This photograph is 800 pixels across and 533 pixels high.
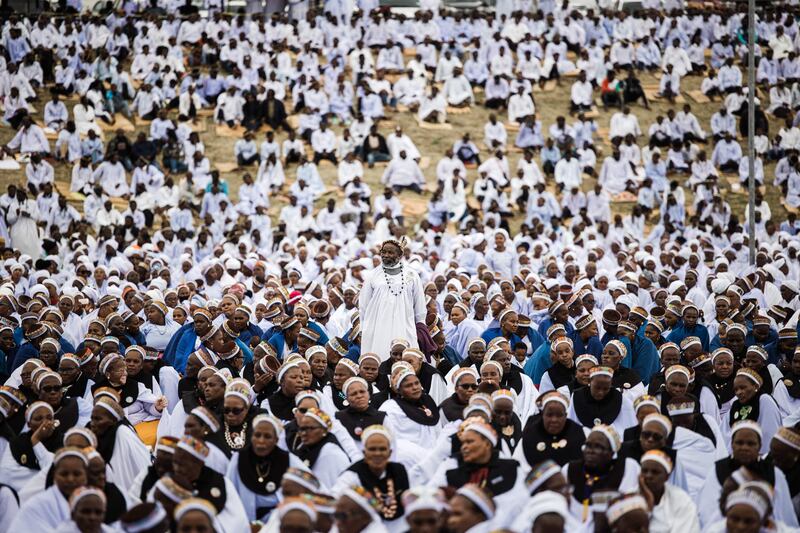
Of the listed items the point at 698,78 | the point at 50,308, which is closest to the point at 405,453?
the point at 50,308

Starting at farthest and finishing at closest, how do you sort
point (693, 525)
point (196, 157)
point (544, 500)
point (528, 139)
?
1. point (528, 139)
2. point (196, 157)
3. point (693, 525)
4. point (544, 500)

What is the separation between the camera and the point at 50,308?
1020 cm

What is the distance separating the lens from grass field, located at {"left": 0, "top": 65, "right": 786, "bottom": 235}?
20547 millimetres

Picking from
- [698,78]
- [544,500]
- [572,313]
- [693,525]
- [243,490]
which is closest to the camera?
[544,500]

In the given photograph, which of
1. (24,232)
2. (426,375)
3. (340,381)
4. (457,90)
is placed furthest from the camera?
(457,90)

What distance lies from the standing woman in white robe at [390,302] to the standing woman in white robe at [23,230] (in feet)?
34.9

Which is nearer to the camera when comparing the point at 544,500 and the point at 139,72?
the point at 544,500

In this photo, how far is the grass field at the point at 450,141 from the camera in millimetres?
20547

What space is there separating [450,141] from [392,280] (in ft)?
49.4

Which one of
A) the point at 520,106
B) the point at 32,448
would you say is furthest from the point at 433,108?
the point at 32,448

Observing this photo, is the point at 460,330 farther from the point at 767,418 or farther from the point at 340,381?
the point at 767,418

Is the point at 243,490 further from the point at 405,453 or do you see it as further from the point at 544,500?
the point at 544,500

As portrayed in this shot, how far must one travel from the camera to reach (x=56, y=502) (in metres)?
5.07

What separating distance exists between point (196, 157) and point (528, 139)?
792 centimetres
